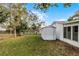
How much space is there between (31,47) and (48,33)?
473 mm

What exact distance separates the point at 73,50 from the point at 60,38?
1.24 feet

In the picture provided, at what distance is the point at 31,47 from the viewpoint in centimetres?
532

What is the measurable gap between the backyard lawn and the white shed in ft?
0.29

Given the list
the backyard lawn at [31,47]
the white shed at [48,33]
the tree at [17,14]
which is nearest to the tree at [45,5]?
the tree at [17,14]

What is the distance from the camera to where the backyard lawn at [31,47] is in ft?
17.3

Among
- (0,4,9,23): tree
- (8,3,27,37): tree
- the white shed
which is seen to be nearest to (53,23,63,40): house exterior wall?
the white shed

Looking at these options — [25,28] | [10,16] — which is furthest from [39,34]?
[10,16]

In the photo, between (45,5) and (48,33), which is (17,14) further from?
(48,33)

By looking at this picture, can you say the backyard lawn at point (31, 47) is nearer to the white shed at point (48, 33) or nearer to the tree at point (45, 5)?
the white shed at point (48, 33)

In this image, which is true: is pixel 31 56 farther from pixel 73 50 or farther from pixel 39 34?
pixel 73 50

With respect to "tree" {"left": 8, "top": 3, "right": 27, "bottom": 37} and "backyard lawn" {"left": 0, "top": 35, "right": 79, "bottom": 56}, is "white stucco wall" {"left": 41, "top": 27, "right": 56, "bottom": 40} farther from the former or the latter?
"tree" {"left": 8, "top": 3, "right": 27, "bottom": 37}

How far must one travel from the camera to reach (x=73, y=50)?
16.9 ft

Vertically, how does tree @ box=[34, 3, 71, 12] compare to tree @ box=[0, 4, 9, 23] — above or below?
above

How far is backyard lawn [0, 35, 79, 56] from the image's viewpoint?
5258 millimetres
